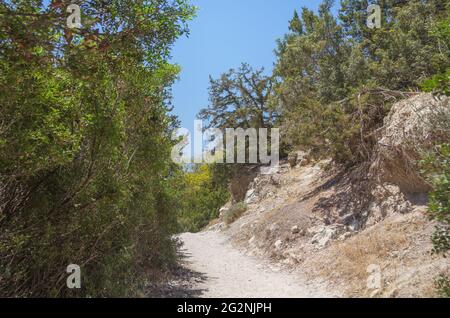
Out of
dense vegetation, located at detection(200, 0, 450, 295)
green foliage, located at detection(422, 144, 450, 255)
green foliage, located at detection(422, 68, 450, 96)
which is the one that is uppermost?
dense vegetation, located at detection(200, 0, 450, 295)

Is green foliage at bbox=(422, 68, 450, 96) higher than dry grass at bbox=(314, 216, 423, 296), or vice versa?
green foliage at bbox=(422, 68, 450, 96)

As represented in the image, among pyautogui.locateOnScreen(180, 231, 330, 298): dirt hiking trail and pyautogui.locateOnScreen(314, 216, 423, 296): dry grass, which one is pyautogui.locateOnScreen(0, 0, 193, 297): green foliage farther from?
pyautogui.locateOnScreen(314, 216, 423, 296): dry grass

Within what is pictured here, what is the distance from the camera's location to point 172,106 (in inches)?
408

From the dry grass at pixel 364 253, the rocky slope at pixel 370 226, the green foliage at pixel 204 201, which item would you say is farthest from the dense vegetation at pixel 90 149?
the green foliage at pixel 204 201

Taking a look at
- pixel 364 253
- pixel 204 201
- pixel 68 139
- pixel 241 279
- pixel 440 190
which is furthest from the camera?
pixel 204 201

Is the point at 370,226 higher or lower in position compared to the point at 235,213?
higher

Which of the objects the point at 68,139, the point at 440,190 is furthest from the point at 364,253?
the point at 68,139

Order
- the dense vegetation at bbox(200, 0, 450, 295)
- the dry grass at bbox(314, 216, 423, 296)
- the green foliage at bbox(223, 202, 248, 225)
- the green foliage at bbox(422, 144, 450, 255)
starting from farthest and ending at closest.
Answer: the green foliage at bbox(223, 202, 248, 225)
the dense vegetation at bbox(200, 0, 450, 295)
the dry grass at bbox(314, 216, 423, 296)
the green foliage at bbox(422, 144, 450, 255)

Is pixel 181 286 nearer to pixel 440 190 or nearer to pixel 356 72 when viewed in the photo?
pixel 440 190

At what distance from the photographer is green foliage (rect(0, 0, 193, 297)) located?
13.7 feet

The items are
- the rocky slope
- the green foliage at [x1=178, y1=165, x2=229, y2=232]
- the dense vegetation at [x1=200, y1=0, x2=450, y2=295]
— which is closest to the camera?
the rocky slope

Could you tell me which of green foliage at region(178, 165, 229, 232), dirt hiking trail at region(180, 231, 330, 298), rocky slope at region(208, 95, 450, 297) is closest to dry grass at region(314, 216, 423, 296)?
rocky slope at region(208, 95, 450, 297)

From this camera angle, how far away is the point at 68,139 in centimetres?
470
